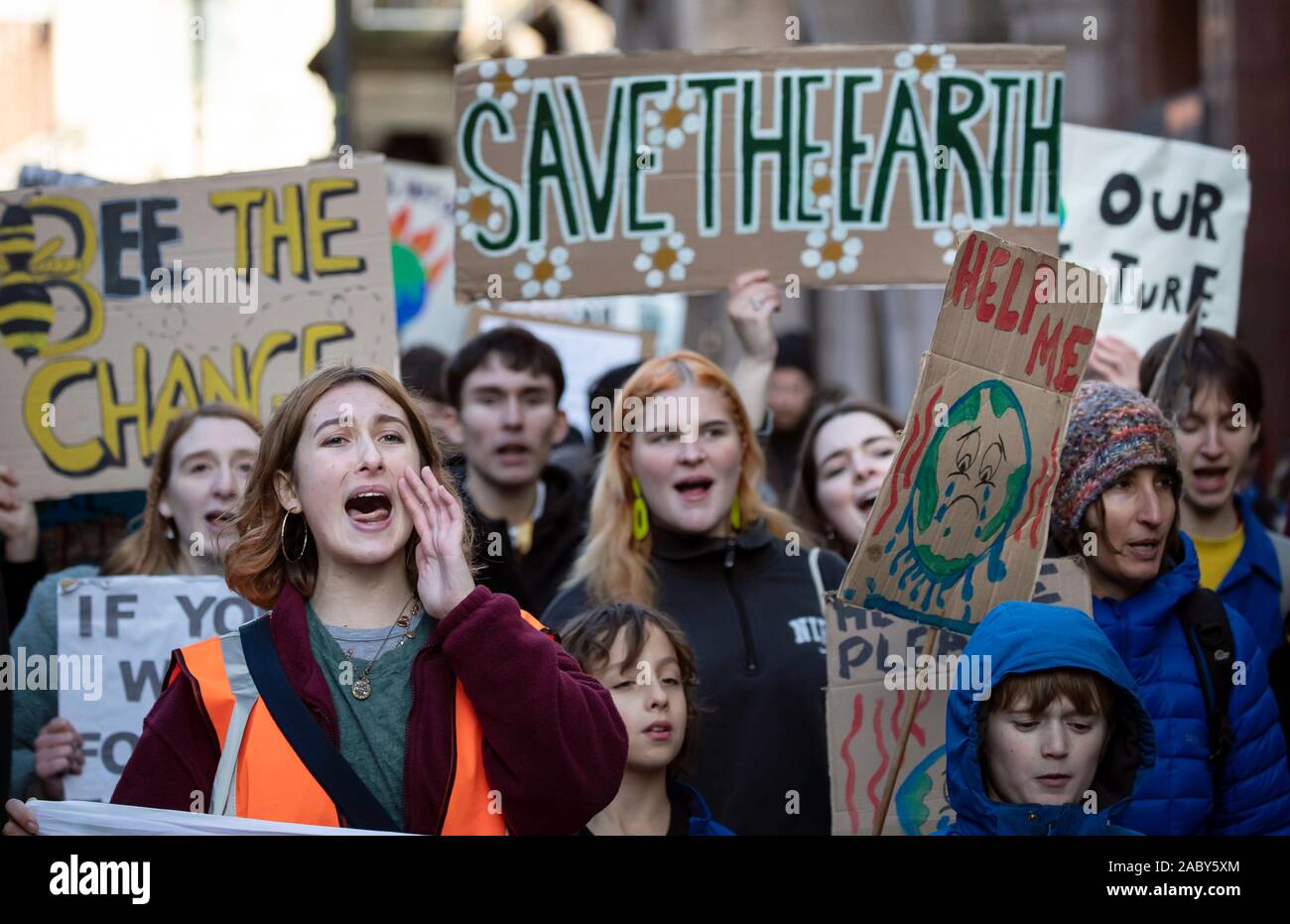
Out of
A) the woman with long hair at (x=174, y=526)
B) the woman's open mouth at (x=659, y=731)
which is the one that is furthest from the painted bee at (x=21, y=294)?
the woman's open mouth at (x=659, y=731)

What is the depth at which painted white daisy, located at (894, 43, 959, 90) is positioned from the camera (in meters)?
5.88

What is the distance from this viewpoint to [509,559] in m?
5.36

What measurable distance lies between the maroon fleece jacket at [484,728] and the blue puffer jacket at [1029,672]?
85 centimetres

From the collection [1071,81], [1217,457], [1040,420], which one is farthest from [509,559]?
[1071,81]

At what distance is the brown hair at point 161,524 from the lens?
5230 mm

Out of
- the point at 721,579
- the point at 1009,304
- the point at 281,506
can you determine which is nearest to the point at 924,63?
the point at 1009,304

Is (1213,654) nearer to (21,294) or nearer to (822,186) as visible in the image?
(822,186)

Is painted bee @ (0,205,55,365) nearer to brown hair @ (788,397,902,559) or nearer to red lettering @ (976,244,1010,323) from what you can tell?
brown hair @ (788,397,902,559)

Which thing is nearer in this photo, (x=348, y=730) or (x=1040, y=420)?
(x=348, y=730)

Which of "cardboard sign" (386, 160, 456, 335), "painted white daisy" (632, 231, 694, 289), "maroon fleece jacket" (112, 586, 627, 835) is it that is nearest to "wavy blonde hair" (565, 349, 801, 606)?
"painted white daisy" (632, 231, 694, 289)
